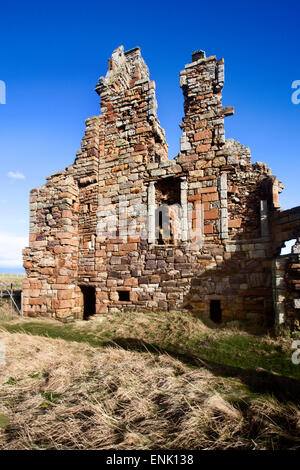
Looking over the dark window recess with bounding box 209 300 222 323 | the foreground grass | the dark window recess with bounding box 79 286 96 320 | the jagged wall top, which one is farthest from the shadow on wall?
the jagged wall top

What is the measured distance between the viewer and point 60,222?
30.5ft

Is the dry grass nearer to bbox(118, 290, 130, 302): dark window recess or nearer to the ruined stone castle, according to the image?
the ruined stone castle

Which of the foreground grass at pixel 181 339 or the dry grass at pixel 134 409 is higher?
the dry grass at pixel 134 409

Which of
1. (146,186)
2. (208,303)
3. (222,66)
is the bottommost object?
(208,303)

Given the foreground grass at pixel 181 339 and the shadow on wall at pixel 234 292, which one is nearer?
the foreground grass at pixel 181 339

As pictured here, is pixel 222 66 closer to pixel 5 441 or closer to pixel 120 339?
pixel 120 339

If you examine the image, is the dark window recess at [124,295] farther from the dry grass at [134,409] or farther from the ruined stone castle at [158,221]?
the dry grass at [134,409]

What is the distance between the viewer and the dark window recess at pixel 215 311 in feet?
24.7

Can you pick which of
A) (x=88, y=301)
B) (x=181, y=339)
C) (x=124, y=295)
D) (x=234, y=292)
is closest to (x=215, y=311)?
(x=234, y=292)

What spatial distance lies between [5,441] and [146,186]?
24.2 ft

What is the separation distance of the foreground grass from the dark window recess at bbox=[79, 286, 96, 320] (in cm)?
182

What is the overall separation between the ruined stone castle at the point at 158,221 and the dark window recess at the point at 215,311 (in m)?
0.05

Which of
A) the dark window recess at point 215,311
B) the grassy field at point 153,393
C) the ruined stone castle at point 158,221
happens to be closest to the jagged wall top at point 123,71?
the ruined stone castle at point 158,221
